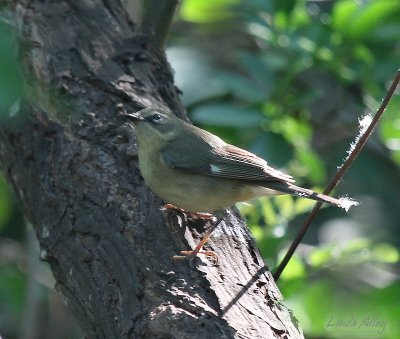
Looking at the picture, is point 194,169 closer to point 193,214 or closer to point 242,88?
point 193,214

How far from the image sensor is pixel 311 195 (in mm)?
3361

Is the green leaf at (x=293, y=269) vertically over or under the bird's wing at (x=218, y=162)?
under

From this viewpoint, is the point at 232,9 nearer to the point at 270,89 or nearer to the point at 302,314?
the point at 270,89

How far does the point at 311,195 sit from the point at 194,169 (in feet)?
2.06

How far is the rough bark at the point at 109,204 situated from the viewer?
277 cm

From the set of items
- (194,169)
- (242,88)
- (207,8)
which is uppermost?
(207,8)

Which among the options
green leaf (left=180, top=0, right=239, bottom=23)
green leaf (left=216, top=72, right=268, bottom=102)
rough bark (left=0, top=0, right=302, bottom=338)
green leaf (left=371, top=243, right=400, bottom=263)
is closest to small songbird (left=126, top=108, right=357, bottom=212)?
rough bark (left=0, top=0, right=302, bottom=338)

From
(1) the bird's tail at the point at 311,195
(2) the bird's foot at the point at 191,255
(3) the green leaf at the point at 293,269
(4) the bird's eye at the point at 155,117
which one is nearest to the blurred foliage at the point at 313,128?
(3) the green leaf at the point at 293,269

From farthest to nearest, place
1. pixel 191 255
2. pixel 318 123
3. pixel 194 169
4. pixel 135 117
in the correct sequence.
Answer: pixel 318 123, pixel 194 169, pixel 135 117, pixel 191 255

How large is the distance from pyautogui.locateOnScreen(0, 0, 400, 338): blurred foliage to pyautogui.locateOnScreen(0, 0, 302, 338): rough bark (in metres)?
0.56

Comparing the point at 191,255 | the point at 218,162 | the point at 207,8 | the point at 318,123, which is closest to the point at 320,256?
the point at 218,162

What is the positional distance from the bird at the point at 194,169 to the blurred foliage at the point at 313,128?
356 millimetres

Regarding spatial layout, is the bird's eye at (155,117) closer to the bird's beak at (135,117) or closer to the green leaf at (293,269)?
the bird's beak at (135,117)

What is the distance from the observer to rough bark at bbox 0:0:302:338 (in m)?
2.77
